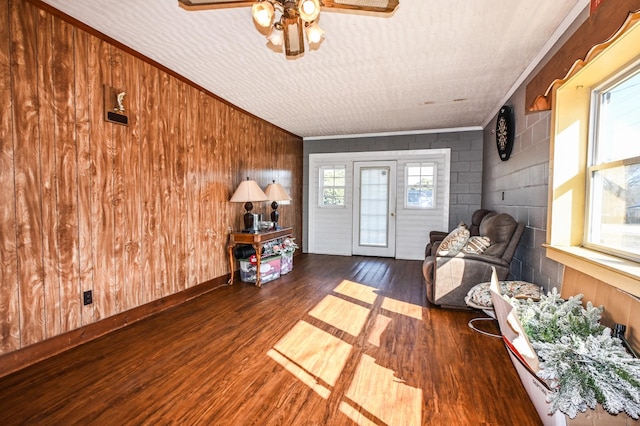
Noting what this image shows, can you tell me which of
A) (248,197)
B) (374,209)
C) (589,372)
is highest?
(248,197)

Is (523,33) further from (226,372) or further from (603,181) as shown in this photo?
(226,372)

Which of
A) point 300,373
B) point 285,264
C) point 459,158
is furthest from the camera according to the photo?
point 459,158

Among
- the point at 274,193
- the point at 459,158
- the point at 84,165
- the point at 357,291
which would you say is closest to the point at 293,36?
the point at 84,165

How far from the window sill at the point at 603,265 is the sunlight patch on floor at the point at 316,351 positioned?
1.62 metres

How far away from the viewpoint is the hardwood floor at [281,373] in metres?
1.59

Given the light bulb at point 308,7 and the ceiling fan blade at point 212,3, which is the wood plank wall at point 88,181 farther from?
the light bulb at point 308,7

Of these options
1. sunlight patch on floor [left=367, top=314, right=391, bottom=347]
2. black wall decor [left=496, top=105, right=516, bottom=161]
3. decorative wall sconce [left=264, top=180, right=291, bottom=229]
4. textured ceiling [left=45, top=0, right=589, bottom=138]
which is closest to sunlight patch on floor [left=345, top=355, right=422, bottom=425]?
sunlight patch on floor [left=367, top=314, right=391, bottom=347]

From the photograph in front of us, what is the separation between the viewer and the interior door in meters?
5.95

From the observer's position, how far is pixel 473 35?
241cm

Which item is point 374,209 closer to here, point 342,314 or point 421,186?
point 421,186

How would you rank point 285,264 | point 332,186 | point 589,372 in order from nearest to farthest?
point 589,372 < point 285,264 < point 332,186

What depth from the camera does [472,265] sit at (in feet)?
9.66

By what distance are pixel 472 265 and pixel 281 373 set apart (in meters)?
2.10

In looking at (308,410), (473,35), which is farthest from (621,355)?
(473,35)
